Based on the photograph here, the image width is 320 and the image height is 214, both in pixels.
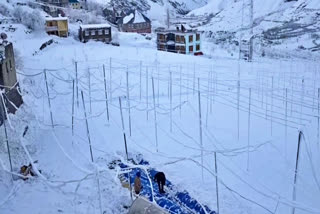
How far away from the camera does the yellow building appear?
2189 centimetres

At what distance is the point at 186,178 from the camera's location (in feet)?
21.2

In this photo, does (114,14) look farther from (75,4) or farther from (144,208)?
(144,208)

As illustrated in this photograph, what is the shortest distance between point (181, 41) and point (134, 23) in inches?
446

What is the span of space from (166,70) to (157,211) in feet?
33.3

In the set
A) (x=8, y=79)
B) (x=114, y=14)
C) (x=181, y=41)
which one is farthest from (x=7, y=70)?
(x=114, y=14)

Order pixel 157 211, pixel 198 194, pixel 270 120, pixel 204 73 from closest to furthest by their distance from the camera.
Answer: pixel 157 211 → pixel 198 194 → pixel 270 120 → pixel 204 73

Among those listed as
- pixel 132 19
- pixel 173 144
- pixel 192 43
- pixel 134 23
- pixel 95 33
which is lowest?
pixel 173 144

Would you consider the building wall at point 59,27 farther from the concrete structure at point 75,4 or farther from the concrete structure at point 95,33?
the concrete structure at point 75,4

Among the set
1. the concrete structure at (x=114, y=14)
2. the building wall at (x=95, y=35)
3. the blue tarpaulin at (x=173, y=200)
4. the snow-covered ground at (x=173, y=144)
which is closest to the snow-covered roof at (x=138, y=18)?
the concrete structure at (x=114, y=14)

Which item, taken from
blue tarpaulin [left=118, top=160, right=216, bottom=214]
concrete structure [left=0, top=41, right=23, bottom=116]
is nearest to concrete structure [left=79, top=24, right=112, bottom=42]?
concrete structure [left=0, top=41, right=23, bottom=116]

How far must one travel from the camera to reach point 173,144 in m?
7.86

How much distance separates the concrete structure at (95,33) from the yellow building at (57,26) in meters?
1.27

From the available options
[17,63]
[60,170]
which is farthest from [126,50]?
[60,170]

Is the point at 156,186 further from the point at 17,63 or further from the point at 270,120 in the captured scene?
the point at 17,63
